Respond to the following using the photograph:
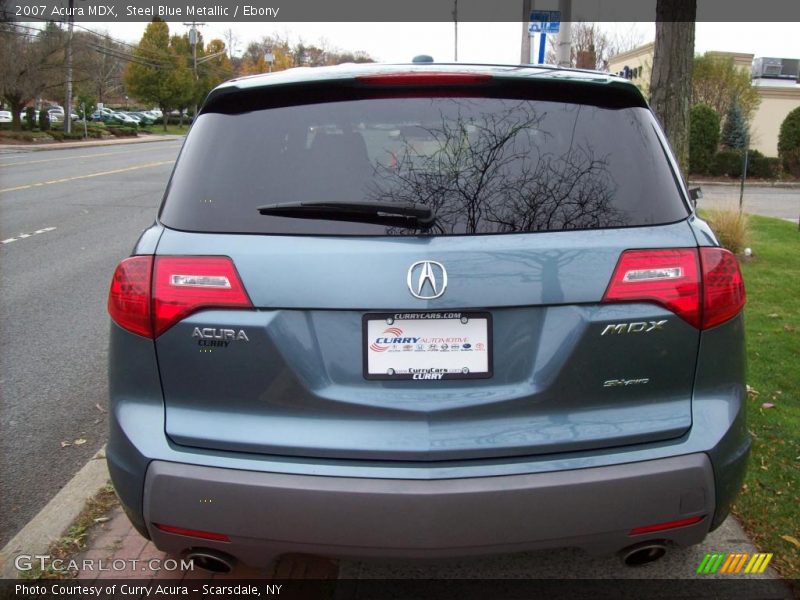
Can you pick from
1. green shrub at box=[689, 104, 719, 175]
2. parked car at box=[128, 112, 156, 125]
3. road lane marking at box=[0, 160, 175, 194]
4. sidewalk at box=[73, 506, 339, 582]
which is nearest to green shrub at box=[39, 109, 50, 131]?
road lane marking at box=[0, 160, 175, 194]

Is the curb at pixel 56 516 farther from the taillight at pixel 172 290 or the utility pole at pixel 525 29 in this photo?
the utility pole at pixel 525 29

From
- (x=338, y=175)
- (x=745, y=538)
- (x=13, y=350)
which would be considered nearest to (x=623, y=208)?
(x=338, y=175)

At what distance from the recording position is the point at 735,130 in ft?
98.1

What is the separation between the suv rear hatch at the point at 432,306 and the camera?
2064 mm

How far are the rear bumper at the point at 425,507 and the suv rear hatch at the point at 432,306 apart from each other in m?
0.09

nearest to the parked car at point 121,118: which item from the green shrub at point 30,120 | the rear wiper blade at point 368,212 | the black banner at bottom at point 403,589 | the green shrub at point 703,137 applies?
the green shrub at point 30,120

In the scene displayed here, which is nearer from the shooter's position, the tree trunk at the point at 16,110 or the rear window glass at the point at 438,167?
the rear window glass at the point at 438,167

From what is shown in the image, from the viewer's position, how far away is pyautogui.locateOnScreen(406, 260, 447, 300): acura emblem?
204 cm

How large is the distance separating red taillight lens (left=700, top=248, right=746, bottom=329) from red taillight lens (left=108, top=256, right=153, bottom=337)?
1.68m

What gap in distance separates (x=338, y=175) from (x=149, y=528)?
4.02 feet

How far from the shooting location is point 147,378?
220cm

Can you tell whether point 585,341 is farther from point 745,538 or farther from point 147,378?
point 745,538

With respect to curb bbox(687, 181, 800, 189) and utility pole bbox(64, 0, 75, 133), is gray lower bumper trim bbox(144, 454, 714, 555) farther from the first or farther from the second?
utility pole bbox(64, 0, 75, 133)

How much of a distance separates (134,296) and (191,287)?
8.3 inches
